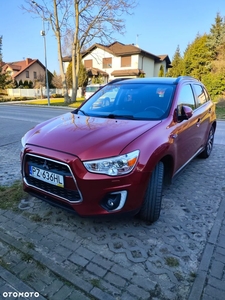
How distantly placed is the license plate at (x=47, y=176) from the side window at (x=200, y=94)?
2.92 metres

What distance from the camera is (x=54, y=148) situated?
85.4 inches

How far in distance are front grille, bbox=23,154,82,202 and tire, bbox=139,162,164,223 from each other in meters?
0.75

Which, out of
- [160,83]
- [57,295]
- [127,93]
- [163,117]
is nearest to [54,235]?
[57,295]

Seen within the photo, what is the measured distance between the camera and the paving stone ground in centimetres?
176

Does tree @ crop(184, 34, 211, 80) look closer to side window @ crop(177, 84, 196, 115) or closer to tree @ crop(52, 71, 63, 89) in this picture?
side window @ crop(177, 84, 196, 115)

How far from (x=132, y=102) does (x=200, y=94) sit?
173 centimetres

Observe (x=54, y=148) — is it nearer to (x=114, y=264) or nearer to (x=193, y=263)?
(x=114, y=264)

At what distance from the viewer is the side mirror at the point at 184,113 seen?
284cm

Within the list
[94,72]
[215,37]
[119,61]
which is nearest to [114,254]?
[215,37]

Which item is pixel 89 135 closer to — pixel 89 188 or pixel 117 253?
pixel 89 188

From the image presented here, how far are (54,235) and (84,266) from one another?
55cm

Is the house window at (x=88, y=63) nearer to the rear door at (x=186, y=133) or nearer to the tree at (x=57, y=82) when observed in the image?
the tree at (x=57, y=82)

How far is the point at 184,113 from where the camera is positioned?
2.90 m

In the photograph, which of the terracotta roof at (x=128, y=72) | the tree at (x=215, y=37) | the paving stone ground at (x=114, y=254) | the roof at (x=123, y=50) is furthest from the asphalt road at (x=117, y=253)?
the roof at (x=123, y=50)
